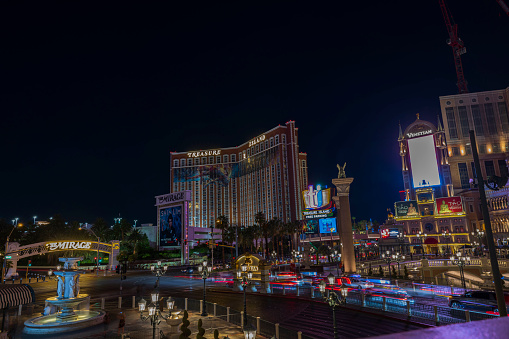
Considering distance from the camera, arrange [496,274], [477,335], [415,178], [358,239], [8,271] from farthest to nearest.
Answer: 1. [415,178]
2. [358,239]
3. [8,271]
4. [496,274]
5. [477,335]

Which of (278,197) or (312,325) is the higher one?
(278,197)

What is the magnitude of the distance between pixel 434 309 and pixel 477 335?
19.8 meters

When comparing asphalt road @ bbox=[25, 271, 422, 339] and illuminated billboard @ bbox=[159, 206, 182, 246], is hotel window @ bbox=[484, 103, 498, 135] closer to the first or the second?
illuminated billboard @ bbox=[159, 206, 182, 246]

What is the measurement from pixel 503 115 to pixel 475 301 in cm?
10609

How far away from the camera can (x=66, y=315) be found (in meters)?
21.7

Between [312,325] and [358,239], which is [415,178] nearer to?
[358,239]

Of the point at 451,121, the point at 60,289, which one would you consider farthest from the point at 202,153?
the point at 60,289

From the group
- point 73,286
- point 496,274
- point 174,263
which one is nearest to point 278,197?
point 174,263

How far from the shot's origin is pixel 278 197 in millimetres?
137625

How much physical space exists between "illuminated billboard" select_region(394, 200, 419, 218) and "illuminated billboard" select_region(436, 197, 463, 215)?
7.52 meters

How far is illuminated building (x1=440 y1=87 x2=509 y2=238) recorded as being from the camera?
99.1 metres

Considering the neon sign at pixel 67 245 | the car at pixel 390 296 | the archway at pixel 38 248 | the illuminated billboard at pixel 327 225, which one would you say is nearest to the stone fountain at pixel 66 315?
the car at pixel 390 296

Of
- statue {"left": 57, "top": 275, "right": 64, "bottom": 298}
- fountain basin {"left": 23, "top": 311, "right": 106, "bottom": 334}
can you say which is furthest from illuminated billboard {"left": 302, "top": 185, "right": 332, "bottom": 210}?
statue {"left": 57, "top": 275, "right": 64, "bottom": 298}

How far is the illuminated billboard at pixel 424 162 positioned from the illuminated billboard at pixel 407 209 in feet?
68.6
